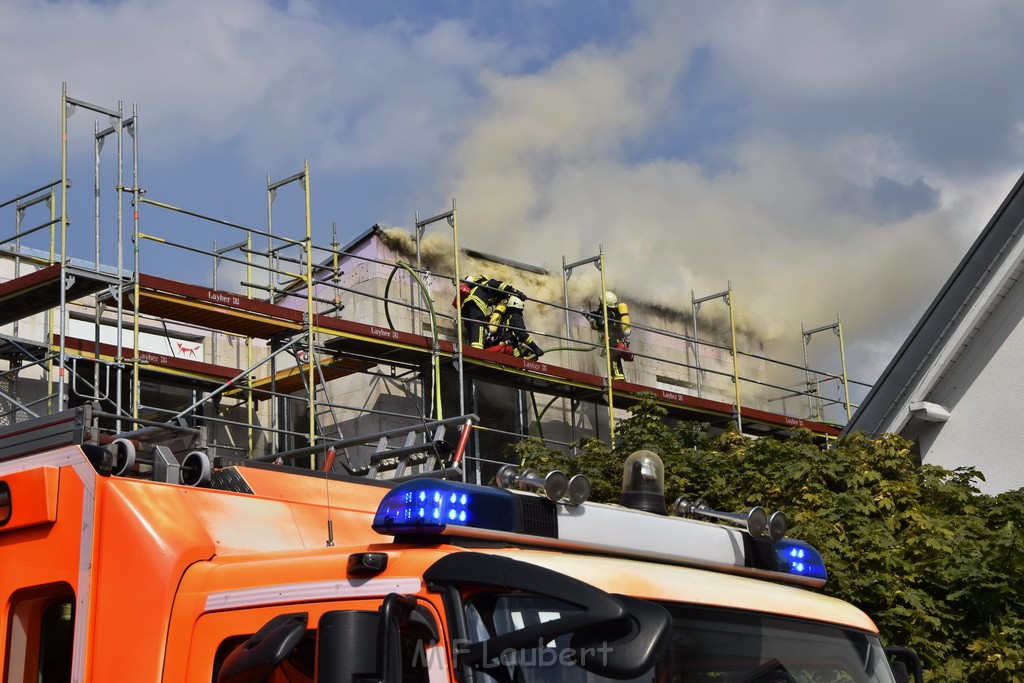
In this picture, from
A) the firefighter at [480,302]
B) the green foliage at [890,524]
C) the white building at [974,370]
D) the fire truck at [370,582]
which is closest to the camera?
the fire truck at [370,582]

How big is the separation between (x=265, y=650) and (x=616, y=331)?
17145 millimetres

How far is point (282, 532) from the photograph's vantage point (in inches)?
163

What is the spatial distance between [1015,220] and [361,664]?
11.6 metres

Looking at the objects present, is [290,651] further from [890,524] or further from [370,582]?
[890,524]

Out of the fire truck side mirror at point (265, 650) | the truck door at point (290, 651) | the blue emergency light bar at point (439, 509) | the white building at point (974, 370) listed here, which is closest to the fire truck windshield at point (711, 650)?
the truck door at point (290, 651)

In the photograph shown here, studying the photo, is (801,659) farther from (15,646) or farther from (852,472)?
(852,472)

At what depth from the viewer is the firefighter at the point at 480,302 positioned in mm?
17359

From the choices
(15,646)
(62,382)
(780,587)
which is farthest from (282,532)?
(62,382)

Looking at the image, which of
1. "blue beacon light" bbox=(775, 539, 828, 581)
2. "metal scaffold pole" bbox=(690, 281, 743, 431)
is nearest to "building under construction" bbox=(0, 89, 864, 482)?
"metal scaffold pole" bbox=(690, 281, 743, 431)

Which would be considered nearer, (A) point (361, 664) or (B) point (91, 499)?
(A) point (361, 664)

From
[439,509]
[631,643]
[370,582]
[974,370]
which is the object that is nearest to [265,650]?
[370,582]

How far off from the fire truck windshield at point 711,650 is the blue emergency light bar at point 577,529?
36 cm

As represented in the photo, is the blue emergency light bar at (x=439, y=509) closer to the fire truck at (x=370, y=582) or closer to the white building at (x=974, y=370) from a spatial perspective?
the fire truck at (x=370, y=582)

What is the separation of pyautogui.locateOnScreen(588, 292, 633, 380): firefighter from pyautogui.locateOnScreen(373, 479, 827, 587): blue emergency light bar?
14462 mm
